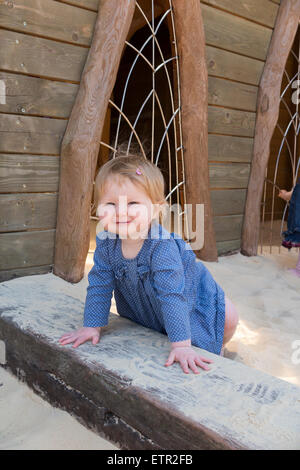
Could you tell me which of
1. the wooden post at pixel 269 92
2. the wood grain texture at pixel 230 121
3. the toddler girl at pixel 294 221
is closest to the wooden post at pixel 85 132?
the wood grain texture at pixel 230 121

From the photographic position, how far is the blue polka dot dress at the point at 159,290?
132cm

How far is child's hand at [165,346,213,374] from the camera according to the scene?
3.86 feet

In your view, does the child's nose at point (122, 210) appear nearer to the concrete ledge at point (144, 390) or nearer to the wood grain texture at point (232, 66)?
the concrete ledge at point (144, 390)

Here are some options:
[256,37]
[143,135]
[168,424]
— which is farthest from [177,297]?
[143,135]

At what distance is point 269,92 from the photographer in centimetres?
344

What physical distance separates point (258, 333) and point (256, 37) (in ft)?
7.63

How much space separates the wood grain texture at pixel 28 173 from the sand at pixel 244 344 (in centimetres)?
56

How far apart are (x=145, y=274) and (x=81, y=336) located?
27cm

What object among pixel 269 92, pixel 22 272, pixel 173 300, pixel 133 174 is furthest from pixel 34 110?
pixel 269 92

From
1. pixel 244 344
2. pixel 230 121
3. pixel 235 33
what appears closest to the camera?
pixel 244 344

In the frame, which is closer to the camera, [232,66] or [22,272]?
[22,272]

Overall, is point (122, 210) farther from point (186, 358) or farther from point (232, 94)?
point (232, 94)

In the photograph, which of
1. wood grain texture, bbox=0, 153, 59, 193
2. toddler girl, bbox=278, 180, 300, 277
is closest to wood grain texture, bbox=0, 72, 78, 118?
wood grain texture, bbox=0, 153, 59, 193

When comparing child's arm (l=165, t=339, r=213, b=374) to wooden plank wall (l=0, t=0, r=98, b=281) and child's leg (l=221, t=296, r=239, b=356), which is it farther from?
wooden plank wall (l=0, t=0, r=98, b=281)
